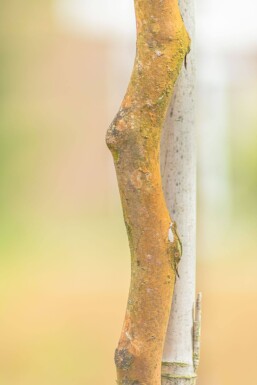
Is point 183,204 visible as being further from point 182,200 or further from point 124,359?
point 124,359

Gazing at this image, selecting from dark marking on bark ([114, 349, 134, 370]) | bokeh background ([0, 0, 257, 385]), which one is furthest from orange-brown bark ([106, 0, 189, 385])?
bokeh background ([0, 0, 257, 385])

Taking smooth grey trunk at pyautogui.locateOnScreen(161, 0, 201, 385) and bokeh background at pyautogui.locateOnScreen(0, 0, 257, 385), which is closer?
smooth grey trunk at pyautogui.locateOnScreen(161, 0, 201, 385)

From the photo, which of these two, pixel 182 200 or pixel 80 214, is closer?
pixel 182 200

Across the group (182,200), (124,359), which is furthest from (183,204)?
(124,359)

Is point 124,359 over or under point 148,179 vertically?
under

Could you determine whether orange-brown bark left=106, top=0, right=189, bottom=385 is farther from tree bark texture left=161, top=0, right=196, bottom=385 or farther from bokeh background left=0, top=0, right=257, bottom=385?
bokeh background left=0, top=0, right=257, bottom=385
